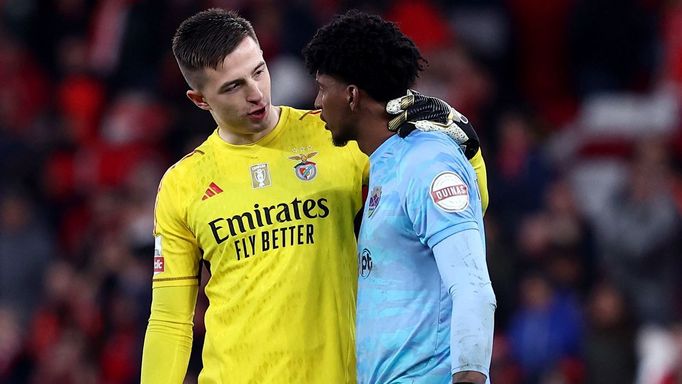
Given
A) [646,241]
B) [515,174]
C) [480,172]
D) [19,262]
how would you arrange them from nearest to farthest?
[480,172] < [646,241] < [515,174] < [19,262]

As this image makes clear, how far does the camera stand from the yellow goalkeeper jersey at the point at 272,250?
4.92 metres

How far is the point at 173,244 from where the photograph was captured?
199 inches

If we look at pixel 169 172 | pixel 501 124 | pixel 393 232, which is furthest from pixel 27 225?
pixel 393 232

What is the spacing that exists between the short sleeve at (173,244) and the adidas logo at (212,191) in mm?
82

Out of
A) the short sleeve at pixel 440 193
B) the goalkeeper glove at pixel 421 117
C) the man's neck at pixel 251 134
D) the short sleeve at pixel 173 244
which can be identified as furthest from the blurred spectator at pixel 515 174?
the short sleeve at pixel 440 193

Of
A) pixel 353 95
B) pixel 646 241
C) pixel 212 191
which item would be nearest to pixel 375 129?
pixel 353 95

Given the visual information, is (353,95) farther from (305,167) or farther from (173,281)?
(173,281)

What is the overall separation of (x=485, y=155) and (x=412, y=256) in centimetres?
559

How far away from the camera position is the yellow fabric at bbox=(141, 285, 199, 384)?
199 inches

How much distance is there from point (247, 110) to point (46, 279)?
6.75 m

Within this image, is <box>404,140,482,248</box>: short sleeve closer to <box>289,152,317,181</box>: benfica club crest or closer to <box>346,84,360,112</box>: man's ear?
<box>346,84,360,112</box>: man's ear

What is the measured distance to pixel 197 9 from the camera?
1182cm

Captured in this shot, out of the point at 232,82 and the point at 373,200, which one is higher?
the point at 232,82

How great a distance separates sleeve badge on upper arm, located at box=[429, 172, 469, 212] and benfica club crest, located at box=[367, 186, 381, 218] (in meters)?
0.28
